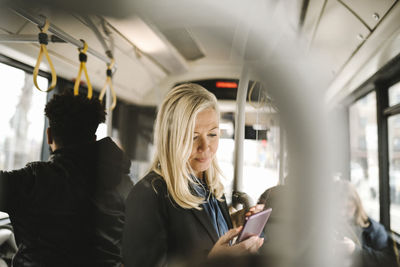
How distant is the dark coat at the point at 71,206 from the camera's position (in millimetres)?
465

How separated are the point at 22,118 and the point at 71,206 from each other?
19 centimetres

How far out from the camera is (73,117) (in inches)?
20.2

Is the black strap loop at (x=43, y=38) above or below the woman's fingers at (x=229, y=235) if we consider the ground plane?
above

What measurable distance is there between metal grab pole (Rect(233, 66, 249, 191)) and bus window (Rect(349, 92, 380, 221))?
0.17 meters

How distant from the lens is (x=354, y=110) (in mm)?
458

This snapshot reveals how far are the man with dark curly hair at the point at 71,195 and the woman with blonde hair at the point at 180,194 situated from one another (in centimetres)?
4

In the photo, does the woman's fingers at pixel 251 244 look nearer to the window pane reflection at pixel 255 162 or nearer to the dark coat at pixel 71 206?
the window pane reflection at pixel 255 162

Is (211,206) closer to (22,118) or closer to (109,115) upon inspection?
(109,115)

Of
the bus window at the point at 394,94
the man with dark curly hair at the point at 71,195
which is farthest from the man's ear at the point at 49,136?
the bus window at the point at 394,94

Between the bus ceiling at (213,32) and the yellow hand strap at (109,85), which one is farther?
the yellow hand strap at (109,85)

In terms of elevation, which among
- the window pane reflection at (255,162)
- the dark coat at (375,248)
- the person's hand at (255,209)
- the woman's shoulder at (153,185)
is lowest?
the dark coat at (375,248)

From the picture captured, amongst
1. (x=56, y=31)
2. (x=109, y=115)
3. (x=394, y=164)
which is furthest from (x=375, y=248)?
(x=56, y=31)

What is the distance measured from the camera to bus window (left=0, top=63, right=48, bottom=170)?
0.50m

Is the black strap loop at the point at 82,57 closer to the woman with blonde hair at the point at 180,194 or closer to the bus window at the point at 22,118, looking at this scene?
the bus window at the point at 22,118
